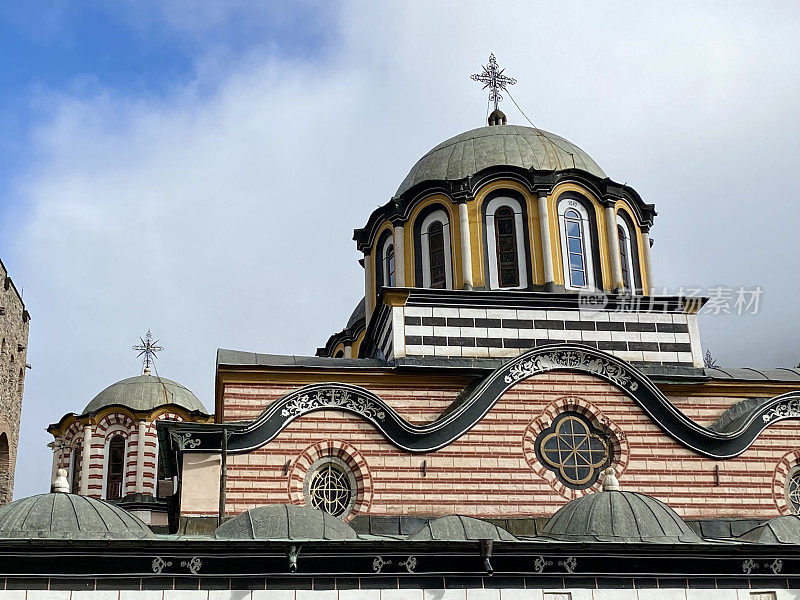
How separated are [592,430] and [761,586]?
5.12m

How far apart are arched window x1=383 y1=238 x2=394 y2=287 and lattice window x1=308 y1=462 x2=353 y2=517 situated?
724 cm

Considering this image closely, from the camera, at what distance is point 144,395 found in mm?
35688

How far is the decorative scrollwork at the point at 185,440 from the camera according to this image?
681 inches

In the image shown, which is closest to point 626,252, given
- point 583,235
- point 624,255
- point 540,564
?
point 624,255

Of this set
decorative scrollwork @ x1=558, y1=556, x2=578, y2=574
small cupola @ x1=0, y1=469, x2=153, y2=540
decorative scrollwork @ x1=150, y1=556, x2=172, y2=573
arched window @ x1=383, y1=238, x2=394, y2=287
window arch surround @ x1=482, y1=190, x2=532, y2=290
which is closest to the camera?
decorative scrollwork @ x1=150, y1=556, x2=172, y2=573

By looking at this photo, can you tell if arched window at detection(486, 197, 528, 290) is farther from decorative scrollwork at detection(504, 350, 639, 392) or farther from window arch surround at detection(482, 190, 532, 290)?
decorative scrollwork at detection(504, 350, 639, 392)

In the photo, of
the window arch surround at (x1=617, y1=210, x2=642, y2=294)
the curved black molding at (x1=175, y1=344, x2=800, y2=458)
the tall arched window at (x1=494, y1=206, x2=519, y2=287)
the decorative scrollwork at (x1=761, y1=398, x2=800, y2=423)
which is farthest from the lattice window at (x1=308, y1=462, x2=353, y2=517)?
the window arch surround at (x1=617, y1=210, x2=642, y2=294)

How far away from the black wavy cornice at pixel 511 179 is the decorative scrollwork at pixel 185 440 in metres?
8.44

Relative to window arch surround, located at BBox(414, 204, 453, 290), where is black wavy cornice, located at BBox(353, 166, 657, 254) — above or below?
above

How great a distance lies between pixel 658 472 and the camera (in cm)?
1856

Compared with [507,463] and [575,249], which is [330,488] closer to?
[507,463]

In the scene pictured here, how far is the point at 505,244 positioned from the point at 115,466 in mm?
18060

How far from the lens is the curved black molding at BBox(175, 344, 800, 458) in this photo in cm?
1766

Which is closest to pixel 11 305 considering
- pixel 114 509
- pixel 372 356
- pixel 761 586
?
pixel 372 356
